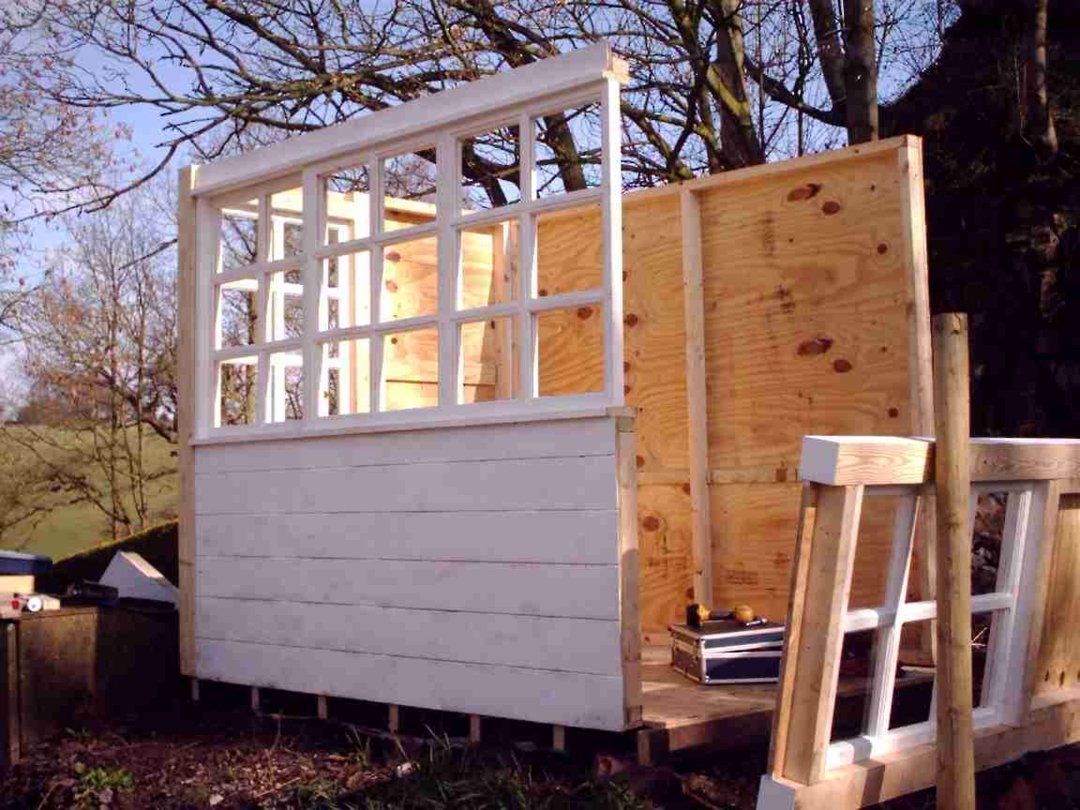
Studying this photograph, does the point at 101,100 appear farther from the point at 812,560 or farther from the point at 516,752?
the point at 812,560

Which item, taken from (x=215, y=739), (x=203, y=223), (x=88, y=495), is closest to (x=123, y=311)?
Answer: (x=88, y=495)

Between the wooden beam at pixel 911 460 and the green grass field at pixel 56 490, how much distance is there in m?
17.3

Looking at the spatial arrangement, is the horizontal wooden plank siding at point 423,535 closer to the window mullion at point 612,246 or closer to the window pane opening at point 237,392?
the window mullion at point 612,246

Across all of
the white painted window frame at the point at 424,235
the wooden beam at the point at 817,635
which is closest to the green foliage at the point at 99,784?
the white painted window frame at the point at 424,235

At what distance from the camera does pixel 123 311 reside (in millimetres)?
20016

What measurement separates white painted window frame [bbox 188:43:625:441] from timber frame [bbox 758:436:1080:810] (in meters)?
1.34

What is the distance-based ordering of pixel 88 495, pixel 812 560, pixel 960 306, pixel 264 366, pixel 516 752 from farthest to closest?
pixel 88 495 → pixel 960 306 → pixel 264 366 → pixel 516 752 → pixel 812 560

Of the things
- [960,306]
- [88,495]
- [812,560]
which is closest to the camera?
[812,560]

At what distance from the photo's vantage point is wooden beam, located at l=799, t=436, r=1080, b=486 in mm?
3895

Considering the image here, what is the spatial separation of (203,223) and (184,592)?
2186 mm

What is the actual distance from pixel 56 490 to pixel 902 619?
1802 cm

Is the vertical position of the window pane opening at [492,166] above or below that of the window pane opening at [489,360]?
above

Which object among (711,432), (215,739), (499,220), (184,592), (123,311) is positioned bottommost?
(215,739)

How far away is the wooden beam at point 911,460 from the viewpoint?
389 centimetres
